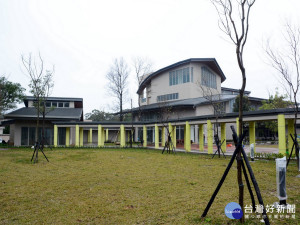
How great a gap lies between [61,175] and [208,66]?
111 ft

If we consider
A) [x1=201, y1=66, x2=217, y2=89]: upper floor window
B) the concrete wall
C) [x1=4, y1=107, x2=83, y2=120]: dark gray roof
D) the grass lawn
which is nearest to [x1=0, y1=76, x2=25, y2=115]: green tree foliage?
[x1=4, y1=107, x2=83, y2=120]: dark gray roof

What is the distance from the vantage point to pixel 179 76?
3812 cm

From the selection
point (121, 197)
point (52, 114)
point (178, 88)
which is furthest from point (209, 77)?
point (121, 197)

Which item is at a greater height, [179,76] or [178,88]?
[179,76]

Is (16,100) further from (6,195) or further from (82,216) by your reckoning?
(82,216)

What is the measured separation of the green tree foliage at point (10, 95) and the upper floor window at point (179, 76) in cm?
2198

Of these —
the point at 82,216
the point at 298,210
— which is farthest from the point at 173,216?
the point at 298,210

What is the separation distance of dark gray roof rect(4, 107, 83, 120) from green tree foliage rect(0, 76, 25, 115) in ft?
3.19

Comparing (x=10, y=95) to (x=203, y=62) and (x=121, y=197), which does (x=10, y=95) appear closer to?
(x=121, y=197)

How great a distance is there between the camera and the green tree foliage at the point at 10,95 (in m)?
26.1

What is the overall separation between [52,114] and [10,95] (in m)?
4.97

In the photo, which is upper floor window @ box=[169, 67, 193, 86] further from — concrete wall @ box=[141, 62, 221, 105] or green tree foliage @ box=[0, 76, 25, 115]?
green tree foliage @ box=[0, 76, 25, 115]

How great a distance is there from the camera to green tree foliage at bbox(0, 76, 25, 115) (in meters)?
26.1

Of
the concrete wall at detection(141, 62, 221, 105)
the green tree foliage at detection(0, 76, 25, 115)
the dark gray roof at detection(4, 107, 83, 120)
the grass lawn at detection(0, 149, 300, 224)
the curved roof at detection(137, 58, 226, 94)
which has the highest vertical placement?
the curved roof at detection(137, 58, 226, 94)
